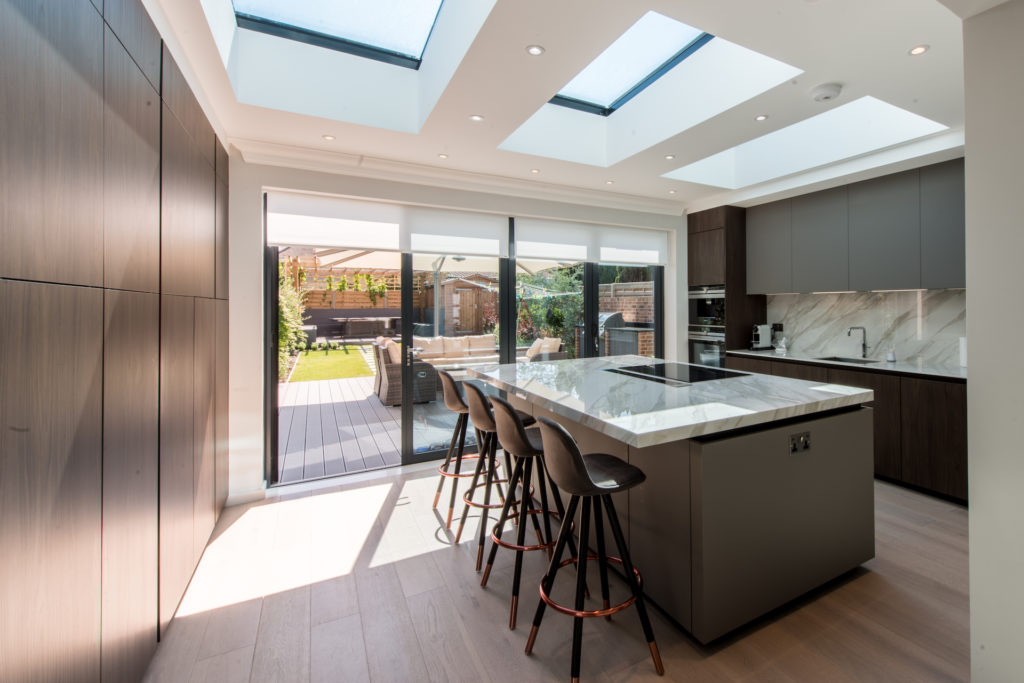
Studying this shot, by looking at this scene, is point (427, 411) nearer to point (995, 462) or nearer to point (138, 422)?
point (138, 422)

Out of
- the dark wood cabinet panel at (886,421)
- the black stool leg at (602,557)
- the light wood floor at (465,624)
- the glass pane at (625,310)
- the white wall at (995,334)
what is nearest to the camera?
the white wall at (995,334)

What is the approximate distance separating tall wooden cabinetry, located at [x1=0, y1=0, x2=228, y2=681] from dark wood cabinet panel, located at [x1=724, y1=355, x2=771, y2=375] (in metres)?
4.48

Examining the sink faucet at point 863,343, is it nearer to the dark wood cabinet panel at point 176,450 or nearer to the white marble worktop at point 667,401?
the white marble worktop at point 667,401

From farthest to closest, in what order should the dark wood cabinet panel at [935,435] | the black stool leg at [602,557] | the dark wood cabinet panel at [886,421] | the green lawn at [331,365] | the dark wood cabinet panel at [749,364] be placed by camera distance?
the dark wood cabinet panel at [749,364], the green lawn at [331,365], the dark wood cabinet panel at [886,421], the dark wood cabinet panel at [935,435], the black stool leg at [602,557]

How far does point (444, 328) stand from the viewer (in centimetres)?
427

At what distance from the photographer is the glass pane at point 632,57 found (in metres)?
2.79

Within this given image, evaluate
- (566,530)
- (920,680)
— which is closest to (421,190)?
(566,530)

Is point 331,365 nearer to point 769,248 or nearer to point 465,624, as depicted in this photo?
point 465,624

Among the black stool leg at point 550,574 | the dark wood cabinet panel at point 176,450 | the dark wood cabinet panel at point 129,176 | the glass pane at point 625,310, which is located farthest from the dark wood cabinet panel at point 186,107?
the glass pane at point 625,310

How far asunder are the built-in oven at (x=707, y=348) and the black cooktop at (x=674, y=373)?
1874 millimetres

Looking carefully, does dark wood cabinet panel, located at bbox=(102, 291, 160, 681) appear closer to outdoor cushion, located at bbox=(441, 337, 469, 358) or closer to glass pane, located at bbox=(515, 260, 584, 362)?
outdoor cushion, located at bbox=(441, 337, 469, 358)

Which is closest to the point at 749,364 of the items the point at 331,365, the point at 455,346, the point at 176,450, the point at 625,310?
the point at 625,310

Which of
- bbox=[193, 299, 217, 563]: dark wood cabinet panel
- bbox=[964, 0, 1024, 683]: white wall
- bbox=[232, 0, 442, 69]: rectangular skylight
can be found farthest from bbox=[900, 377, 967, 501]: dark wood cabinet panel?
bbox=[193, 299, 217, 563]: dark wood cabinet panel

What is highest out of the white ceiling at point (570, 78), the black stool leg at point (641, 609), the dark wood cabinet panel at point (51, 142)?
the white ceiling at point (570, 78)
